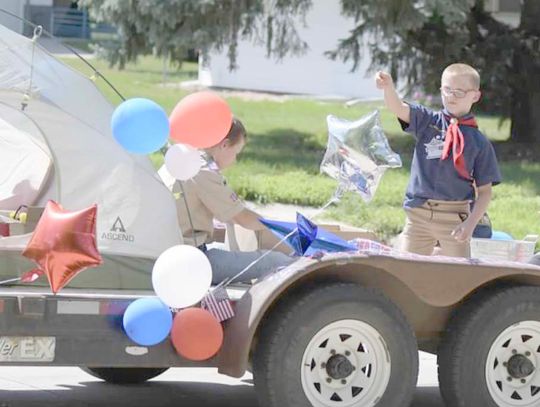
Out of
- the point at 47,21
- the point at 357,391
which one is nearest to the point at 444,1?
the point at 357,391

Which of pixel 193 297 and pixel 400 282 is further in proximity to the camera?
pixel 400 282

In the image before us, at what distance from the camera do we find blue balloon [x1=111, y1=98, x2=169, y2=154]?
5453mm

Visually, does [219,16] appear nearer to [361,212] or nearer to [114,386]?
[361,212]

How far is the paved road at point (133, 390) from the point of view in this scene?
654cm

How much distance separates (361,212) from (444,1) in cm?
A: 392

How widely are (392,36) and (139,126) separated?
10814 millimetres

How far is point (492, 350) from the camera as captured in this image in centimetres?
584

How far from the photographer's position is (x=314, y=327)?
550 cm

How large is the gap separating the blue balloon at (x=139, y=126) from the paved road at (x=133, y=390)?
1.65 m

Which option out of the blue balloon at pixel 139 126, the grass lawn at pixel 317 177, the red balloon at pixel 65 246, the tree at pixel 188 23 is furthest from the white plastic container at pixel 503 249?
the tree at pixel 188 23

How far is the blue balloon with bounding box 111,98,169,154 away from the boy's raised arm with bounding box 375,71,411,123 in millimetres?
1300

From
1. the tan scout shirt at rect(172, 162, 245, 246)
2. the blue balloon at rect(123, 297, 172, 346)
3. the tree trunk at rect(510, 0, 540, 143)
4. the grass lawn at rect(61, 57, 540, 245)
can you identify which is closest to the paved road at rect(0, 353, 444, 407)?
the tan scout shirt at rect(172, 162, 245, 246)

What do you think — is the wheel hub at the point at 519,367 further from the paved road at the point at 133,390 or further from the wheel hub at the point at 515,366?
the paved road at the point at 133,390

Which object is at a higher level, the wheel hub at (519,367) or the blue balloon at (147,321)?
the blue balloon at (147,321)
